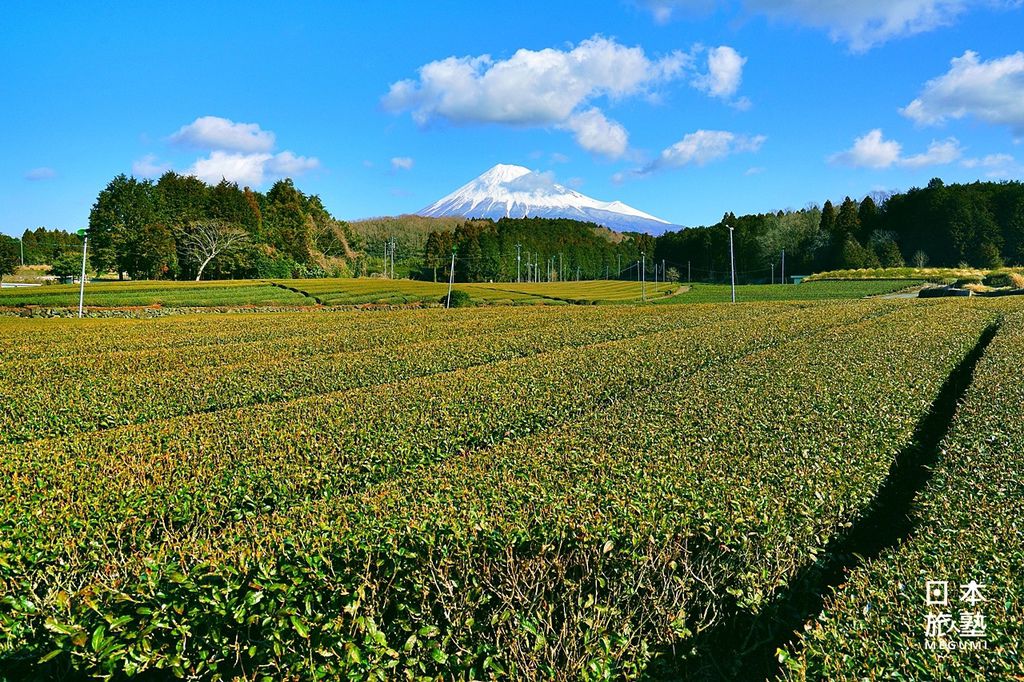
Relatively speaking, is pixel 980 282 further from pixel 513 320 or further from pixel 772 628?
pixel 772 628

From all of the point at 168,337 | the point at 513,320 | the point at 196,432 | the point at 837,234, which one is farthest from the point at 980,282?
the point at 196,432

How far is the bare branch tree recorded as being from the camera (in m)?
67.5

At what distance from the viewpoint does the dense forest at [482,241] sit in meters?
68.9

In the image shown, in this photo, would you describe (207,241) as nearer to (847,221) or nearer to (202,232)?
(202,232)

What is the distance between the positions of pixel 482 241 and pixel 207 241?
46.5 metres

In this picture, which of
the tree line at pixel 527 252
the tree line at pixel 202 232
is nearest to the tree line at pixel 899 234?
the tree line at pixel 527 252

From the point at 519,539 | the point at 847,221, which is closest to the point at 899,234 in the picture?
the point at 847,221

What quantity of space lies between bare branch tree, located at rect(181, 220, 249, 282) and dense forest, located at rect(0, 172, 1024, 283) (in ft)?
0.45

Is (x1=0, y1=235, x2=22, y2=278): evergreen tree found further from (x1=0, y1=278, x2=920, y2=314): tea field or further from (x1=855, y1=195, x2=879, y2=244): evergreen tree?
(x1=855, y1=195, x2=879, y2=244): evergreen tree

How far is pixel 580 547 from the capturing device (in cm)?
444

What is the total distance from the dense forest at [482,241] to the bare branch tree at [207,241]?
14cm

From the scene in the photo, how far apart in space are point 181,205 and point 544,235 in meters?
68.1

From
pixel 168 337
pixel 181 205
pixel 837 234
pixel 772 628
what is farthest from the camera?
pixel 837 234

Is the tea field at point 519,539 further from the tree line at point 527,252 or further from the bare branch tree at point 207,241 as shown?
the tree line at point 527,252
